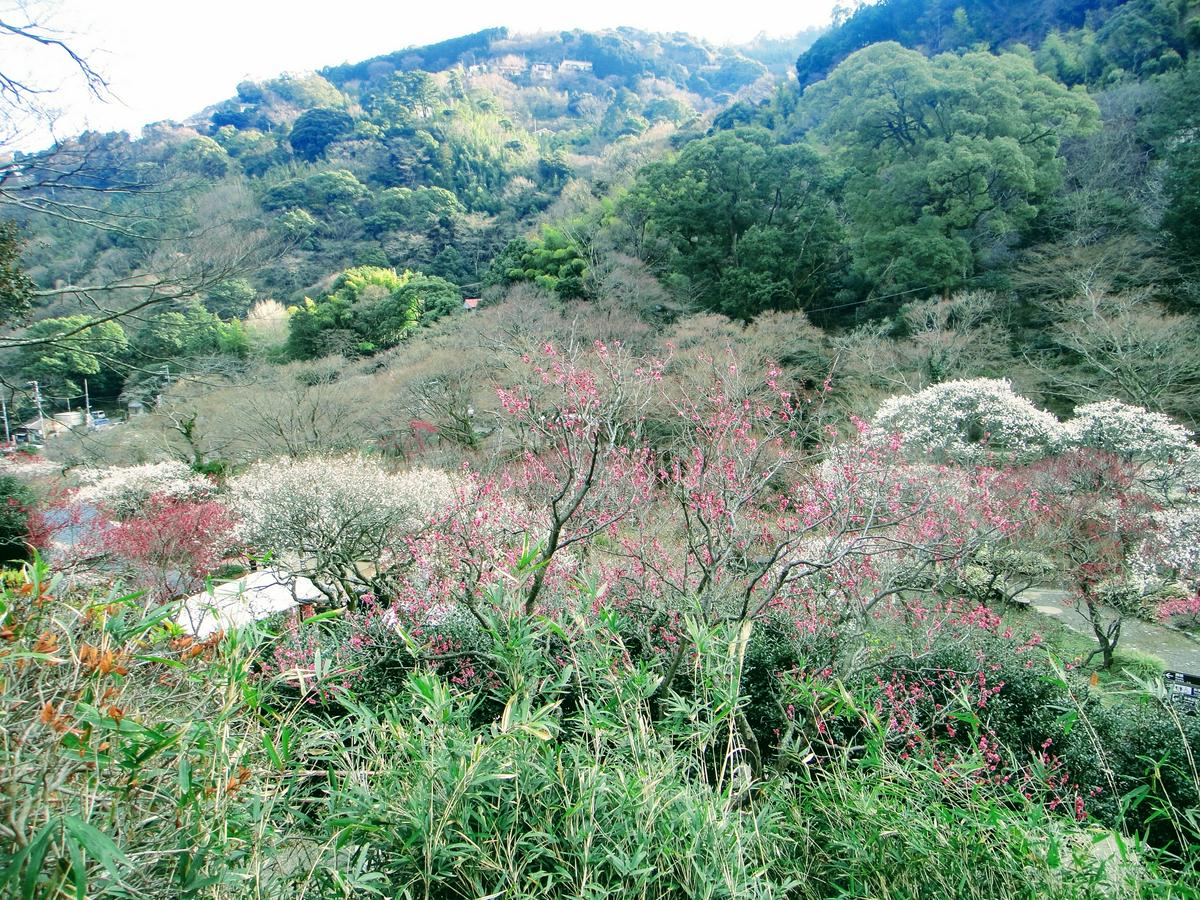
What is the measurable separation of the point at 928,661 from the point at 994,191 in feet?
52.9

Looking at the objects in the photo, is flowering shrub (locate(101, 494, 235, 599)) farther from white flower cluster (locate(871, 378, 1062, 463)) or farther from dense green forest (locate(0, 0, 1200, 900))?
white flower cluster (locate(871, 378, 1062, 463))

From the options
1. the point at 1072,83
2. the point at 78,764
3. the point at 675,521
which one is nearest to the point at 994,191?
the point at 1072,83

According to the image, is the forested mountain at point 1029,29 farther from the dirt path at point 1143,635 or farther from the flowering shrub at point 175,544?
the flowering shrub at point 175,544

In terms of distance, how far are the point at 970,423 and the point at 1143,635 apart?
4.09 m

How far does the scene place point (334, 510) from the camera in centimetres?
787

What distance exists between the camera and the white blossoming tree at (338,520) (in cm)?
700

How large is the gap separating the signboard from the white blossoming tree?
6.31 meters

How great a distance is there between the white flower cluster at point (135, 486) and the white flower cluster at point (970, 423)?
45.6 ft

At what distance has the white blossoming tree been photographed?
700cm

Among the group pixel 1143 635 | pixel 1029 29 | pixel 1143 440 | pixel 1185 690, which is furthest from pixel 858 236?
pixel 1029 29

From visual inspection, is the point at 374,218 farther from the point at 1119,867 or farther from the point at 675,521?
the point at 1119,867

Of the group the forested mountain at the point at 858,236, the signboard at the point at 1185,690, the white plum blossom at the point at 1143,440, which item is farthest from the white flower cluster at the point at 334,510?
the white plum blossom at the point at 1143,440

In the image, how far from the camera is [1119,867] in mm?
1667

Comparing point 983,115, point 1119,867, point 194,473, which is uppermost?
point 983,115
